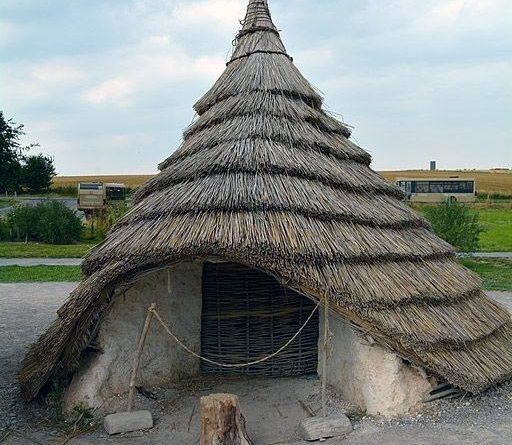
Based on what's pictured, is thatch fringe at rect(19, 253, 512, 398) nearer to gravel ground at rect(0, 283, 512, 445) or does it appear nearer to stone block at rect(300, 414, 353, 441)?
gravel ground at rect(0, 283, 512, 445)

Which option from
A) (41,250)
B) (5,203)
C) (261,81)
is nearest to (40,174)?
(5,203)

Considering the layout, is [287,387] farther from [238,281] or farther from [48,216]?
[48,216]

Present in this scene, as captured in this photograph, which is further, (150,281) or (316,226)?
(150,281)

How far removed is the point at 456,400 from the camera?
7.37 meters

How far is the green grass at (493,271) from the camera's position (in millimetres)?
17688

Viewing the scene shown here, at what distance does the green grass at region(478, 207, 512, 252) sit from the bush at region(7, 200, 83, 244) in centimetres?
1932

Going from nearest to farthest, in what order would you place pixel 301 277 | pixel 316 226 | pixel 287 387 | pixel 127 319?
pixel 301 277
pixel 316 226
pixel 127 319
pixel 287 387

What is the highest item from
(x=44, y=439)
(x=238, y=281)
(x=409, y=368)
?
(x=238, y=281)

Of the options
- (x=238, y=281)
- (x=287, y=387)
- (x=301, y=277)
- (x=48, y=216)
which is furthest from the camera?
(x=48, y=216)

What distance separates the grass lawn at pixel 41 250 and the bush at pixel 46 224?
89 cm

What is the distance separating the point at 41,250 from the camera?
2711cm

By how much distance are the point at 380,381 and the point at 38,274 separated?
15637mm

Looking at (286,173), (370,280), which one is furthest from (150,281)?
(370,280)

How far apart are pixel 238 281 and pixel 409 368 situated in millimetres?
2837
